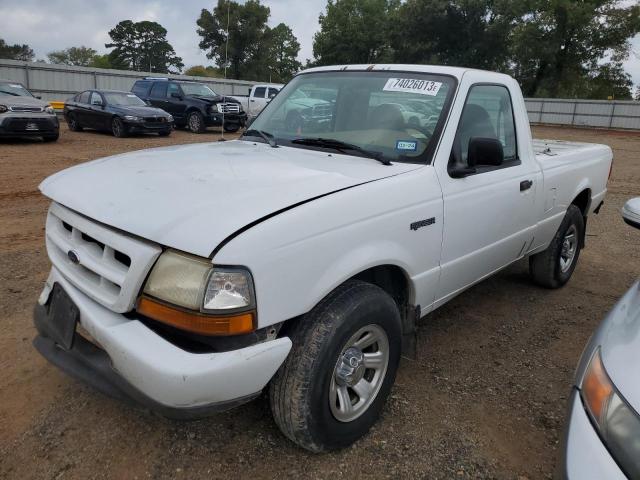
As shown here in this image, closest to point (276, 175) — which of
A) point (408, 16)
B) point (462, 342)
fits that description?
point (462, 342)

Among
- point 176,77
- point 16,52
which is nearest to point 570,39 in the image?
point 176,77

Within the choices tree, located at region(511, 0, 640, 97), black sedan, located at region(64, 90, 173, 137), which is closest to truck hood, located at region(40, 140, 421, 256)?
black sedan, located at region(64, 90, 173, 137)

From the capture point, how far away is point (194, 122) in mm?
18578

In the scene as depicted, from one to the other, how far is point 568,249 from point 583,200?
517 millimetres

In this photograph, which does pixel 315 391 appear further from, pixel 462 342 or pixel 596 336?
pixel 462 342

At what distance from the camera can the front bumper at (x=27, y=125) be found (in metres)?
12.5

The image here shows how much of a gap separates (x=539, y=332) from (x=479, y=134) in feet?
5.44

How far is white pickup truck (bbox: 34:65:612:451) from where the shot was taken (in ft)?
6.47

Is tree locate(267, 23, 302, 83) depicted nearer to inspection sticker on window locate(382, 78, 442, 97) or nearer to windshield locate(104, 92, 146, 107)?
windshield locate(104, 92, 146, 107)

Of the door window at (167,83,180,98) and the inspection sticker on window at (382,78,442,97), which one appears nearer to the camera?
the inspection sticker on window at (382,78,442,97)

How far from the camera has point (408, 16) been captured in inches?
1614

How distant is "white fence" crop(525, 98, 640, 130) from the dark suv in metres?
22.1

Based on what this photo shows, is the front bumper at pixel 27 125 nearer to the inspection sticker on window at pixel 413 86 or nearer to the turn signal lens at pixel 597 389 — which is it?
the inspection sticker on window at pixel 413 86

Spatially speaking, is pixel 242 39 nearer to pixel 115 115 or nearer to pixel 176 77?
pixel 176 77
